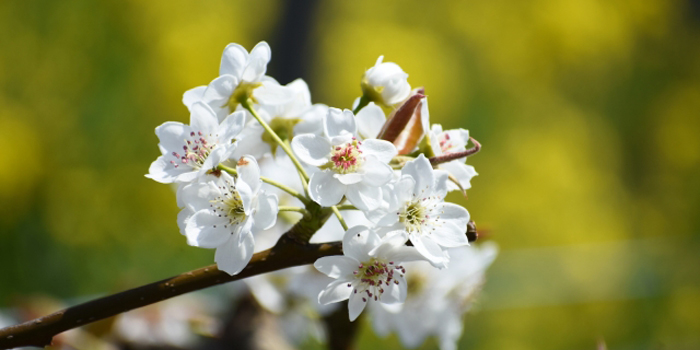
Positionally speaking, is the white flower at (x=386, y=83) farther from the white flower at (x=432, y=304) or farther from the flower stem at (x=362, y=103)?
the white flower at (x=432, y=304)

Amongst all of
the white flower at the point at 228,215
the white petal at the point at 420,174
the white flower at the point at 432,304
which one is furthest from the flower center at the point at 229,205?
the white flower at the point at 432,304

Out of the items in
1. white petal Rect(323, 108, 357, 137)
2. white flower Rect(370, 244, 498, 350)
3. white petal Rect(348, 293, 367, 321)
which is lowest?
white flower Rect(370, 244, 498, 350)

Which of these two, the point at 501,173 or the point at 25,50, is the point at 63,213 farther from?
the point at 501,173

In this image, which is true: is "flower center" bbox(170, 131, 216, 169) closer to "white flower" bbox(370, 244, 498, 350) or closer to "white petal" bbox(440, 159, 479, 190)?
"white petal" bbox(440, 159, 479, 190)

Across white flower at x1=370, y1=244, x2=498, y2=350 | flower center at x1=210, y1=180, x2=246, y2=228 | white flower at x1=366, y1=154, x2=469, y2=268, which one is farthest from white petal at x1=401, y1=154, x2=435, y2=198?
white flower at x1=370, y1=244, x2=498, y2=350


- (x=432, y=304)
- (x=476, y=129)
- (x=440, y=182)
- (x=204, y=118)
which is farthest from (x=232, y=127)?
(x=476, y=129)

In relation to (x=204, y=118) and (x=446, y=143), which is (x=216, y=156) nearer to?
(x=204, y=118)

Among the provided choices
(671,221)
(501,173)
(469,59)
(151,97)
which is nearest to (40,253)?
(151,97)
